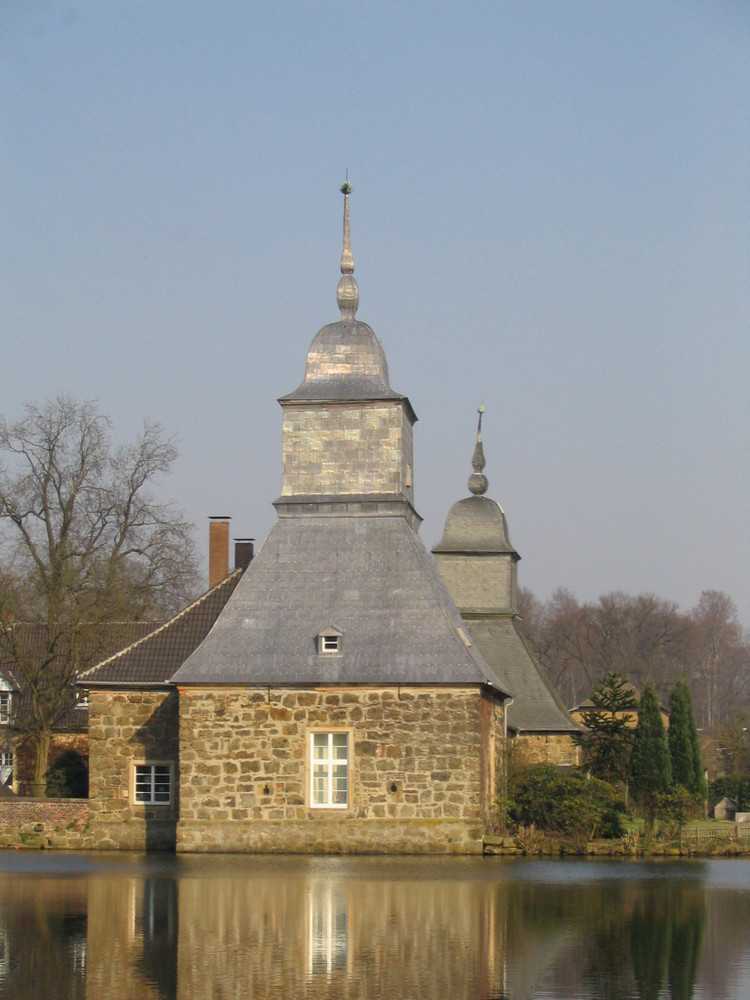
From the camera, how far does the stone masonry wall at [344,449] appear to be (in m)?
30.0

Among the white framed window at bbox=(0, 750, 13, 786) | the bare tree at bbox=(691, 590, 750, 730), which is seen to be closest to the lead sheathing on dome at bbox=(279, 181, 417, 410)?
the white framed window at bbox=(0, 750, 13, 786)

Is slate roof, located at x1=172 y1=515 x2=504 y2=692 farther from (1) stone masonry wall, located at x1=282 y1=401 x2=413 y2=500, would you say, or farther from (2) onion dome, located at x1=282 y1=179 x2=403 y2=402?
(2) onion dome, located at x1=282 y1=179 x2=403 y2=402

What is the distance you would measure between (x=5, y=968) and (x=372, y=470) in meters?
18.8

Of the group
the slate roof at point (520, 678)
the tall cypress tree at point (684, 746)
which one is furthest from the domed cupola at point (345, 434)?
the tall cypress tree at point (684, 746)

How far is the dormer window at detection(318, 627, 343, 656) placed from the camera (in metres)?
27.3

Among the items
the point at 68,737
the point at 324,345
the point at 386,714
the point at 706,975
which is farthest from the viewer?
the point at 68,737

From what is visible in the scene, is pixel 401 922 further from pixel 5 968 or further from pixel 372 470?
pixel 372 470

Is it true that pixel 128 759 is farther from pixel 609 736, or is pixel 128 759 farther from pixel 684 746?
pixel 684 746

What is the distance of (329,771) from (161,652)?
512 centimetres

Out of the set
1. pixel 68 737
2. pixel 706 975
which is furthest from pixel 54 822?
pixel 706 975

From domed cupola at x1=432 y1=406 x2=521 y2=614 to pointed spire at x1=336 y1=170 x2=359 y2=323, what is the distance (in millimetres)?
14128

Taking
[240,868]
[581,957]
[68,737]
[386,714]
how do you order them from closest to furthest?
[581,957] < [240,868] < [386,714] < [68,737]

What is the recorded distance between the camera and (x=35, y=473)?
39781mm

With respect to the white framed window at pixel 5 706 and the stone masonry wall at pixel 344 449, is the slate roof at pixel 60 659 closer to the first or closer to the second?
the white framed window at pixel 5 706
